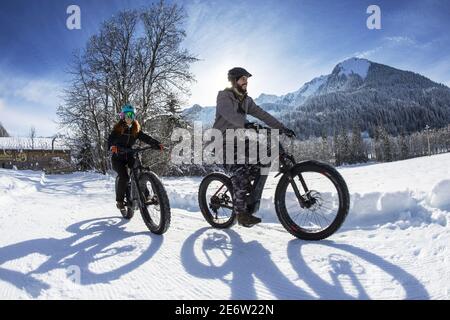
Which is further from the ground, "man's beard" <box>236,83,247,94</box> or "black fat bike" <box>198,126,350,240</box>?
"man's beard" <box>236,83,247,94</box>

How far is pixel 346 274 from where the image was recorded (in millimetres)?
2854

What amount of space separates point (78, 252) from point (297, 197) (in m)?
2.68

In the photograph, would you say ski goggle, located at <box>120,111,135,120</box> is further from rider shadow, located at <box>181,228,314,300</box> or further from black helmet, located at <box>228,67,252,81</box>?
rider shadow, located at <box>181,228,314,300</box>

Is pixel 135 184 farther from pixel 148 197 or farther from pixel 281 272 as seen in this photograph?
pixel 281 272

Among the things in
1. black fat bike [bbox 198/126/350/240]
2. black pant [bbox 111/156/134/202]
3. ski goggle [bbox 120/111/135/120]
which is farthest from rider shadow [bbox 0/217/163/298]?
ski goggle [bbox 120/111/135/120]

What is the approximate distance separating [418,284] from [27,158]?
255ft

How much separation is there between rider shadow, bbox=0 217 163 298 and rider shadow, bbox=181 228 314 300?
584 mm

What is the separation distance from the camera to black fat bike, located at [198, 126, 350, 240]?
150 inches

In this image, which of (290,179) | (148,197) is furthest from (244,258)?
(148,197)

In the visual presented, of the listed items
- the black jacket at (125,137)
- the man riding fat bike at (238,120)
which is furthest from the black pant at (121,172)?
the man riding fat bike at (238,120)

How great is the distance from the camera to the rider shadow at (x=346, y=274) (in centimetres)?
248
